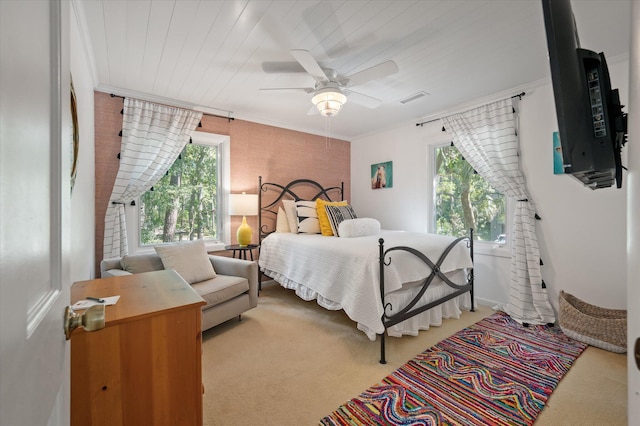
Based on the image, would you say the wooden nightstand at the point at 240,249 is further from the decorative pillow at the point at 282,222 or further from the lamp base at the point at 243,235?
the decorative pillow at the point at 282,222

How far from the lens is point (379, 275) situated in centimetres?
227

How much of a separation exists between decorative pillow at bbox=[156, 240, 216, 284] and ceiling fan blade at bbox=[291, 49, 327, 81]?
6.43 feet

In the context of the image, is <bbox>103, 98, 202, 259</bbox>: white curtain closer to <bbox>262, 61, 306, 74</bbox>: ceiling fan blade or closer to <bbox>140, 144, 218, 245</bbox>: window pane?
<bbox>140, 144, 218, 245</bbox>: window pane

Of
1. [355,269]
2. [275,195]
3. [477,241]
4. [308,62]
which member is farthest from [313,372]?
[275,195]

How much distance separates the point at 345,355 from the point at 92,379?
1733 mm

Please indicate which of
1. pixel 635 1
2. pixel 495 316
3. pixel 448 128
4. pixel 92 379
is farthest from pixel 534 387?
pixel 448 128

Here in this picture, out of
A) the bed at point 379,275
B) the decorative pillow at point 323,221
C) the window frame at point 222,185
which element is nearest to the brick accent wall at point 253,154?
the window frame at point 222,185

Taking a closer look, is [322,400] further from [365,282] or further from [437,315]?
[437,315]

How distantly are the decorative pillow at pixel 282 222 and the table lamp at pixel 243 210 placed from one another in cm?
43

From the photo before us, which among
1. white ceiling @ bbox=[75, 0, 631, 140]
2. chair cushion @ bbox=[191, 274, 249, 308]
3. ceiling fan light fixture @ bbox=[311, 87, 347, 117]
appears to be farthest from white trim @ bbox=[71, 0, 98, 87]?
chair cushion @ bbox=[191, 274, 249, 308]

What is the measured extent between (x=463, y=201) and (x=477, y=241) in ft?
1.75

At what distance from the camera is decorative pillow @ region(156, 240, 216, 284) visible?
8.54ft

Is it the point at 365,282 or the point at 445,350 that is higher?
the point at 365,282

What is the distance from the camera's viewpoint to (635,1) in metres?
0.52
